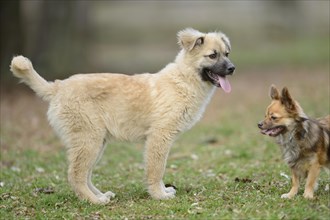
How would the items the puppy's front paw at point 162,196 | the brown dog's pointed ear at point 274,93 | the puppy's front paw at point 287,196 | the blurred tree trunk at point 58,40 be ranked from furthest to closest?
the blurred tree trunk at point 58,40, the puppy's front paw at point 162,196, the brown dog's pointed ear at point 274,93, the puppy's front paw at point 287,196

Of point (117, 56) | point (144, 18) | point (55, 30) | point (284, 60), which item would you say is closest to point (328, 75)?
point (284, 60)

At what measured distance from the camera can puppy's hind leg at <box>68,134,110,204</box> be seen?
7.83m

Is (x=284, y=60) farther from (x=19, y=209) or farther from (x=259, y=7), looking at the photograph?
(x=19, y=209)

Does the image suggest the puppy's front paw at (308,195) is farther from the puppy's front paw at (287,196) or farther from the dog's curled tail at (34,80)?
Answer: the dog's curled tail at (34,80)

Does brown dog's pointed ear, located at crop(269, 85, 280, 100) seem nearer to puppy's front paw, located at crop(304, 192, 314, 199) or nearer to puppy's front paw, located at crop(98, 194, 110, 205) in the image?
puppy's front paw, located at crop(304, 192, 314, 199)

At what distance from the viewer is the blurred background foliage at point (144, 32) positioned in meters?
19.5

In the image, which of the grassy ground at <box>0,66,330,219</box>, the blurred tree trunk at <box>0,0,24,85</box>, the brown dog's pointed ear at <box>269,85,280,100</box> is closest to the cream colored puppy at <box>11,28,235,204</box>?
the grassy ground at <box>0,66,330,219</box>

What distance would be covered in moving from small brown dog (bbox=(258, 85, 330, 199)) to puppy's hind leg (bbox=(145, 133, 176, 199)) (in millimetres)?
1513

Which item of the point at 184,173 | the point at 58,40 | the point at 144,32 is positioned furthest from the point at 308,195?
the point at 144,32

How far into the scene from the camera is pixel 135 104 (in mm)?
8227

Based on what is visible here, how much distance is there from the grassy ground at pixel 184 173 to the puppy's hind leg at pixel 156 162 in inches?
6.8

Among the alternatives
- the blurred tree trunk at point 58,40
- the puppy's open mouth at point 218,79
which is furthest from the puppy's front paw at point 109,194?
the blurred tree trunk at point 58,40

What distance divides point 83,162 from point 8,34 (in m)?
12.4

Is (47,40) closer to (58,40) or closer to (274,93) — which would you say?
(58,40)
